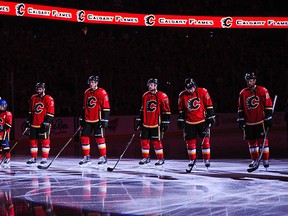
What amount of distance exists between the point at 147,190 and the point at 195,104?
3.00 m

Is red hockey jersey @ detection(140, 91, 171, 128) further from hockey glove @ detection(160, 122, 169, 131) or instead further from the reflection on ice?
the reflection on ice

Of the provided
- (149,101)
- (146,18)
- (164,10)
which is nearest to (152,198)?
(149,101)

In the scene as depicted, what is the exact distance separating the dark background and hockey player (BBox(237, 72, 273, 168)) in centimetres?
888

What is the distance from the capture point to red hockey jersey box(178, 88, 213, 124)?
1059 cm

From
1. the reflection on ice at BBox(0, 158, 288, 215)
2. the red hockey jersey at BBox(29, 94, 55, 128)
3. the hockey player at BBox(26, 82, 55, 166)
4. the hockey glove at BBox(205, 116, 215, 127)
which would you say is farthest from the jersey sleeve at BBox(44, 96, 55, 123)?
the hockey glove at BBox(205, 116, 215, 127)

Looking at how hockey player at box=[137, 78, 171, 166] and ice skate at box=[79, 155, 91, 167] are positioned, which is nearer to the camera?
hockey player at box=[137, 78, 171, 166]

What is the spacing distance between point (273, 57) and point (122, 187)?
813 inches

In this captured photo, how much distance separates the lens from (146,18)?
79.3ft

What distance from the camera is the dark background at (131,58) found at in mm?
19578

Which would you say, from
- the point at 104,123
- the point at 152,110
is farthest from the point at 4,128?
the point at 152,110

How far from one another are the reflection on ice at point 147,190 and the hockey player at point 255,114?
1.39 feet

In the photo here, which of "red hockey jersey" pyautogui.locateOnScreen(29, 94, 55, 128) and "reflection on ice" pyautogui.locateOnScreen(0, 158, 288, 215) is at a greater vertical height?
"red hockey jersey" pyautogui.locateOnScreen(29, 94, 55, 128)

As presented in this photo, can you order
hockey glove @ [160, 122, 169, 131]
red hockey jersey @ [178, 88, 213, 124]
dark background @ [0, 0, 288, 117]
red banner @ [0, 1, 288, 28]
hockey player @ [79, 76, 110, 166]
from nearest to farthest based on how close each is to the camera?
red hockey jersey @ [178, 88, 213, 124]
hockey glove @ [160, 122, 169, 131]
hockey player @ [79, 76, 110, 166]
dark background @ [0, 0, 288, 117]
red banner @ [0, 1, 288, 28]

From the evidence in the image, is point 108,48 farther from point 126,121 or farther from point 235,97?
point 235,97
